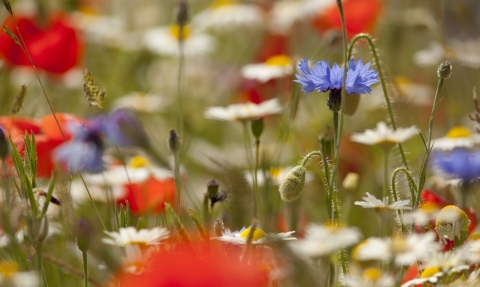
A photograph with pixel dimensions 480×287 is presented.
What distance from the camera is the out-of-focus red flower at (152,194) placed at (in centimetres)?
93

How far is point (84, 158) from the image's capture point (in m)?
0.60

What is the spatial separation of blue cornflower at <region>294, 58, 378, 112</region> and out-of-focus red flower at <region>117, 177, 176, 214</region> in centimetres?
32

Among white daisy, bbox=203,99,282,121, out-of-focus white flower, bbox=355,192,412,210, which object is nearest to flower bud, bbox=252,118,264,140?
white daisy, bbox=203,99,282,121

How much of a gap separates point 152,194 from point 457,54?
701 millimetres

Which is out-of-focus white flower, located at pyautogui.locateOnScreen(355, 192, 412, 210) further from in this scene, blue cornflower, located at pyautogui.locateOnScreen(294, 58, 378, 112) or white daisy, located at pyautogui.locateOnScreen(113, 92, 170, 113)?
white daisy, located at pyautogui.locateOnScreen(113, 92, 170, 113)

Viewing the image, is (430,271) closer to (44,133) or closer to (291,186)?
(291,186)

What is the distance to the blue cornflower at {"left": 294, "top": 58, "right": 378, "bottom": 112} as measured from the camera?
2.02 ft

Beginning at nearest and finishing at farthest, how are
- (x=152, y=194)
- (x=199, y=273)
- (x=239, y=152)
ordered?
(x=199, y=273) → (x=152, y=194) → (x=239, y=152)

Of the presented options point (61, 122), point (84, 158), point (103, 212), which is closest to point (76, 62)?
point (103, 212)

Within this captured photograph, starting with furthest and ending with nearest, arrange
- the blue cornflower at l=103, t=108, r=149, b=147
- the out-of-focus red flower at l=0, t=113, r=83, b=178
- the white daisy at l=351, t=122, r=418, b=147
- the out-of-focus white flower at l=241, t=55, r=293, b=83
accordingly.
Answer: the out-of-focus white flower at l=241, t=55, r=293, b=83 < the out-of-focus red flower at l=0, t=113, r=83, b=178 < the white daisy at l=351, t=122, r=418, b=147 < the blue cornflower at l=103, t=108, r=149, b=147

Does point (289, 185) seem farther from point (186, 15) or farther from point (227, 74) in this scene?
point (227, 74)

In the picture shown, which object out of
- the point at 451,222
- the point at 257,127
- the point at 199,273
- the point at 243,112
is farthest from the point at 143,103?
the point at 199,273

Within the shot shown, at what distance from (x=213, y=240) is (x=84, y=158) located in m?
0.13

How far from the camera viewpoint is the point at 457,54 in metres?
1.39
